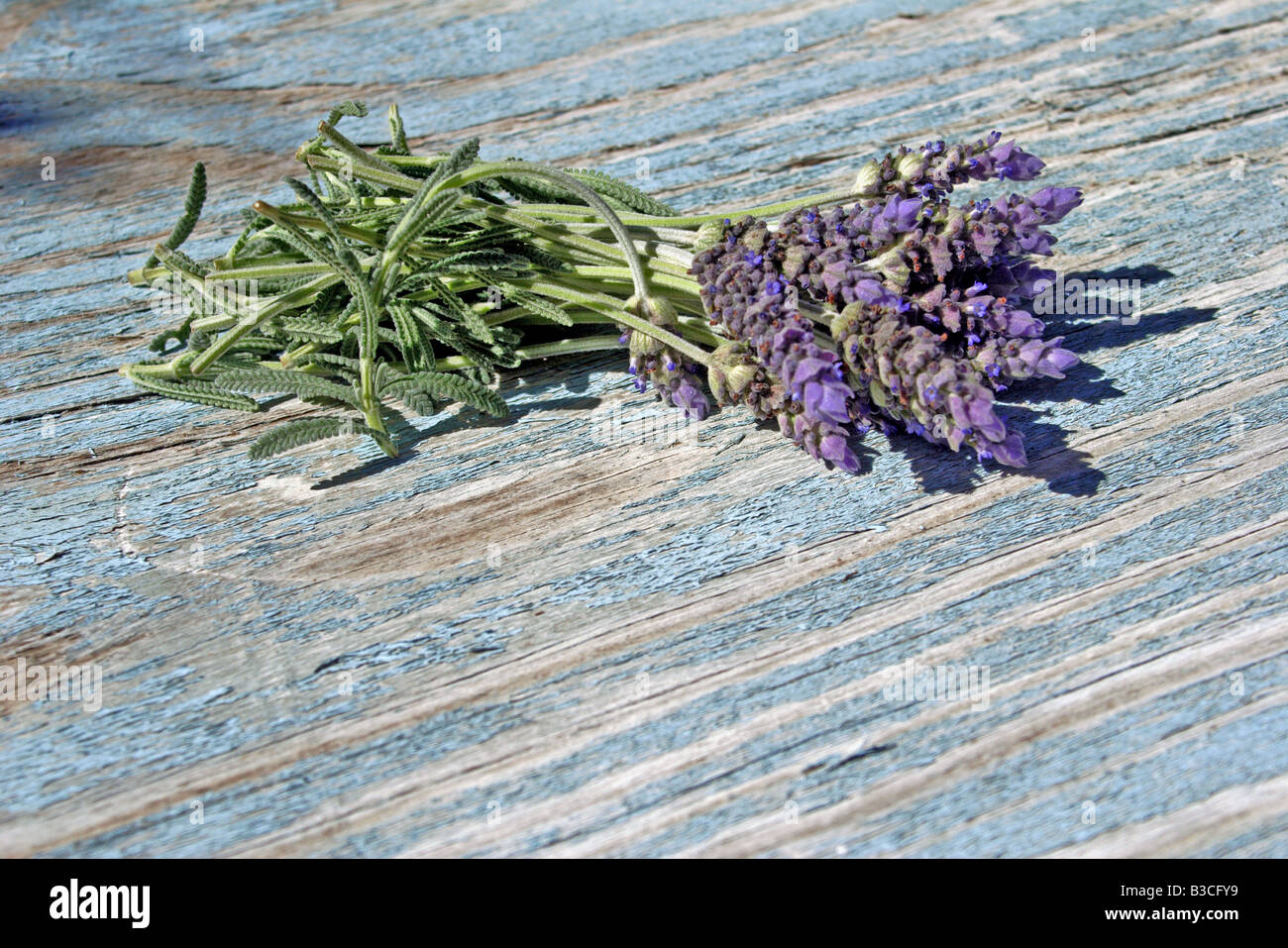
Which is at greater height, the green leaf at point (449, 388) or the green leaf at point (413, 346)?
the green leaf at point (413, 346)

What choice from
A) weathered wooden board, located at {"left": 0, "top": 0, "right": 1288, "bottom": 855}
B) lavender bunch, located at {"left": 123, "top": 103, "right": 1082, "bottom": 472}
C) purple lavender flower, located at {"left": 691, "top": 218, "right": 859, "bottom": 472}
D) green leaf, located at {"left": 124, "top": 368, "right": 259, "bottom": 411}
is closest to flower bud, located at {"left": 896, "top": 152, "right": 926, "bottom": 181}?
lavender bunch, located at {"left": 123, "top": 103, "right": 1082, "bottom": 472}

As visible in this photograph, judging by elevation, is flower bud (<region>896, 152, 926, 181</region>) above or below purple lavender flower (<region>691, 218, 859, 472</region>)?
above

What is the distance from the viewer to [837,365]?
157 cm

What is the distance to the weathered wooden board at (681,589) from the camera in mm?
1269

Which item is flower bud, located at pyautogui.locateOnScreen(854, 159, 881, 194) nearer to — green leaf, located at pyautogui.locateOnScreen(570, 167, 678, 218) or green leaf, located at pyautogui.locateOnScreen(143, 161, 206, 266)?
green leaf, located at pyautogui.locateOnScreen(570, 167, 678, 218)

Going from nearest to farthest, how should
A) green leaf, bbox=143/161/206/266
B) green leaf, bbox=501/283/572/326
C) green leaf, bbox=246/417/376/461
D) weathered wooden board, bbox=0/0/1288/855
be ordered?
weathered wooden board, bbox=0/0/1288/855 → green leaf, bbox=246/417/376/461 → green leaf, bbox=501/283/572/326 → green leaf, bbox=143/161/206/266

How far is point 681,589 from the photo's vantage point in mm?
1532

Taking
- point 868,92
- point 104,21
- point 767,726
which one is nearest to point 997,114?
point 868,92

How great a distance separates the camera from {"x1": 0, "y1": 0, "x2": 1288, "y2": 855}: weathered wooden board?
1269mm

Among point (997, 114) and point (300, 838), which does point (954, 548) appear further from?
point (997, 114)

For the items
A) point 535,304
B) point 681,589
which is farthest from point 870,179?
point 681,589

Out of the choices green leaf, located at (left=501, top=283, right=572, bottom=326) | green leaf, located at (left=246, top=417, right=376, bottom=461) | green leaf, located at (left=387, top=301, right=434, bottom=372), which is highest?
green leaf, located at (left=501, top=283, right=572, bottom=326)

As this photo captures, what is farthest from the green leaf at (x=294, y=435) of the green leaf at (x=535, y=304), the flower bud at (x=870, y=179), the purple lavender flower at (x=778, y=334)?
the flower bud at (x=870, y=179)

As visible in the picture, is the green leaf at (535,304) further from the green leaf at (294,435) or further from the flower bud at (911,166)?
the flower bud at (911,166)
